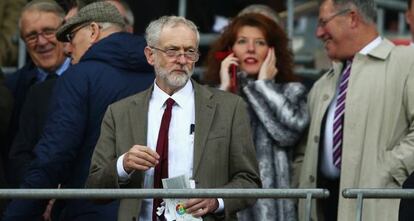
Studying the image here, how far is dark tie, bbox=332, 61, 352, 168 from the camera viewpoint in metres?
9.52

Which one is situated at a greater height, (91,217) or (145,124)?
(145,124)

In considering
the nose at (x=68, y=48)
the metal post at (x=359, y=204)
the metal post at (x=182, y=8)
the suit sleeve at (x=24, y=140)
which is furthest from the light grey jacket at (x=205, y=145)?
the metal post at (x=182, y=8)

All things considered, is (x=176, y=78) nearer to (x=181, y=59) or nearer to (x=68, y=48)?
(x=181, y=59)

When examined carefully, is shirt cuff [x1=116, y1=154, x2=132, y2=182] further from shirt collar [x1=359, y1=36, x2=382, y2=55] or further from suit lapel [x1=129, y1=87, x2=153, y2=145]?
shirt collar [x1=359, y1=36, x2=382, y2=55]

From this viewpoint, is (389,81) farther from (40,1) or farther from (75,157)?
(40,1)

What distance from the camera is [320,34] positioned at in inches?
388

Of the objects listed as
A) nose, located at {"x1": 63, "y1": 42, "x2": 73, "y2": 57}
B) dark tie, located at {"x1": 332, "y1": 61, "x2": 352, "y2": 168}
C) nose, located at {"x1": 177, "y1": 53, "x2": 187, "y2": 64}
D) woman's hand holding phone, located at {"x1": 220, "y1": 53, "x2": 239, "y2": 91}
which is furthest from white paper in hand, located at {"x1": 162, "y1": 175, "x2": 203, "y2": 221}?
nose, located at {"x1": 63, "y1": 42, "x2": 73, "y2": 57}

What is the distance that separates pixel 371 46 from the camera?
9641mm

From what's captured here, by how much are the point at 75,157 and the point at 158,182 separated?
947 mm

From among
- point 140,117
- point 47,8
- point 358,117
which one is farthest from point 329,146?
point 47,8

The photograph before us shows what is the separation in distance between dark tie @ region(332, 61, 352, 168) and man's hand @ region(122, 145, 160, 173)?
1819mm

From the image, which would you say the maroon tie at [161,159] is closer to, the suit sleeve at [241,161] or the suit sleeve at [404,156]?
the suit sleeve at [241,161]

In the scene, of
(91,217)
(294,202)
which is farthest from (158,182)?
(294,202)

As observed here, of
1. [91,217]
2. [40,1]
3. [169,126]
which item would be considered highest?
[40,1]
